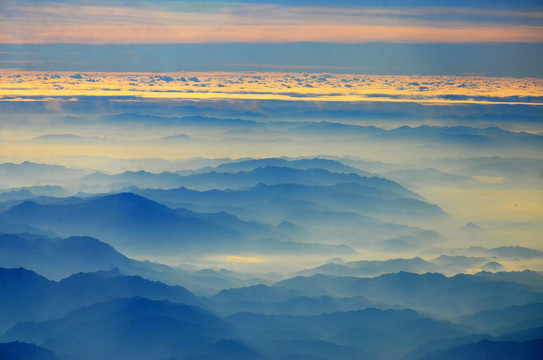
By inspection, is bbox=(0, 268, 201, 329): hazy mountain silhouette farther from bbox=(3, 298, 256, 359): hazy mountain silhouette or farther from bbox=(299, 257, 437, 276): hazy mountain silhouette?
bbox=(299, 257, 437, 276): hazy mountain silhouette

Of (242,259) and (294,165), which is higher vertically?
(294,165)

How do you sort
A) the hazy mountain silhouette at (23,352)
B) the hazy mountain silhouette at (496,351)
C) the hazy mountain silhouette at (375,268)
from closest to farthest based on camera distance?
the hazy mountain silhouette at (496,351), the hazy mountain silhouette at (23,352), the hazy mountain silhouette at (375,268)

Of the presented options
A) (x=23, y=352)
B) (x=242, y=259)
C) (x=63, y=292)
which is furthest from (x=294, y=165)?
(x=23, y=352)

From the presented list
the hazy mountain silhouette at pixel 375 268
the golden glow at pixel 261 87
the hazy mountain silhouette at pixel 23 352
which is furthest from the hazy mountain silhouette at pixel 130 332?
the golden glow at pixel 261 87

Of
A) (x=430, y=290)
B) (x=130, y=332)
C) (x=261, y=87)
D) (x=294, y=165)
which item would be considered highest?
(x=261, y=87)

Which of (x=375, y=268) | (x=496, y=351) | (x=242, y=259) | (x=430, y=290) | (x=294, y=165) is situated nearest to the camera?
(x=496, y=351)

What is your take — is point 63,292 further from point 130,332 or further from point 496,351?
point 496,351

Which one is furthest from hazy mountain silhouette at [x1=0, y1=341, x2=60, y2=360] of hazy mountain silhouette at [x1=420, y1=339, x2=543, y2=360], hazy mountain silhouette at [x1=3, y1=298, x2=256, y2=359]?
hazy mountain silhouette at [x1=420, y1=339, x2=543, y2=360]

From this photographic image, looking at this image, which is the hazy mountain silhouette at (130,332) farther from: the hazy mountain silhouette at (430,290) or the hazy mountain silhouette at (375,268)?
the hazy mountain silhouette at (375,268)

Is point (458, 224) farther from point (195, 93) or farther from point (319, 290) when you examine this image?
point (195, 93)

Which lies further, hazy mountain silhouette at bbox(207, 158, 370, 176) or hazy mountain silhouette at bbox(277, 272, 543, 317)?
hazy mountain silhouette at bbox(207, 158, 370, 176)

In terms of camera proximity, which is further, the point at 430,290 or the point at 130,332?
the point at 430,290

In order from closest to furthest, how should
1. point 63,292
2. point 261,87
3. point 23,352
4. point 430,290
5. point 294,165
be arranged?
1. point 23,352
2. point 430,290
3. point 261,87
4. point 63,292
5. point 294,165

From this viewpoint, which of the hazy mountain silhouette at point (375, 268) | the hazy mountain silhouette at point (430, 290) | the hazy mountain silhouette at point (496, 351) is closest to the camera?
the hazy mountain silhouette at point (496, 351)
